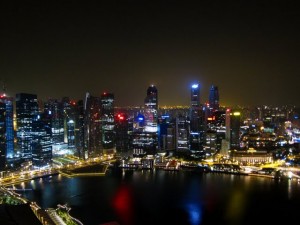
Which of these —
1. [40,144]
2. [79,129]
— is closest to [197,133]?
[79,129]

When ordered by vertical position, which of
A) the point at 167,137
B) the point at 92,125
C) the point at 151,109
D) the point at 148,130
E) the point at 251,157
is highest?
the point at 151,109

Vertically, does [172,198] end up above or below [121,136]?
below

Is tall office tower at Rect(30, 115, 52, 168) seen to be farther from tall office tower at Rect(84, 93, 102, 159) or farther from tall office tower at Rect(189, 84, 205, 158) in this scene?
tall office tower at Rect(189, 84, 205, 158)

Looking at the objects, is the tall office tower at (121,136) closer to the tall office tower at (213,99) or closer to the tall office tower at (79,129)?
the tall office tower at (79,129)

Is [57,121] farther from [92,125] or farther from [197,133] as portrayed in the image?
[197,133]

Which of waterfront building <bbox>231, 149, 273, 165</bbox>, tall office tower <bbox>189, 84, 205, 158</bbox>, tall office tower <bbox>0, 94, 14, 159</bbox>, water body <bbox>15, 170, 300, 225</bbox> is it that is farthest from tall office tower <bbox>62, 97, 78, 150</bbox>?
waterfront building <bbox>231, 149, 273, 165</bbox>

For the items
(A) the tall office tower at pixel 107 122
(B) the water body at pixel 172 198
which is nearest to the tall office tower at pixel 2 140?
(B) the water body at pixel 172 198
